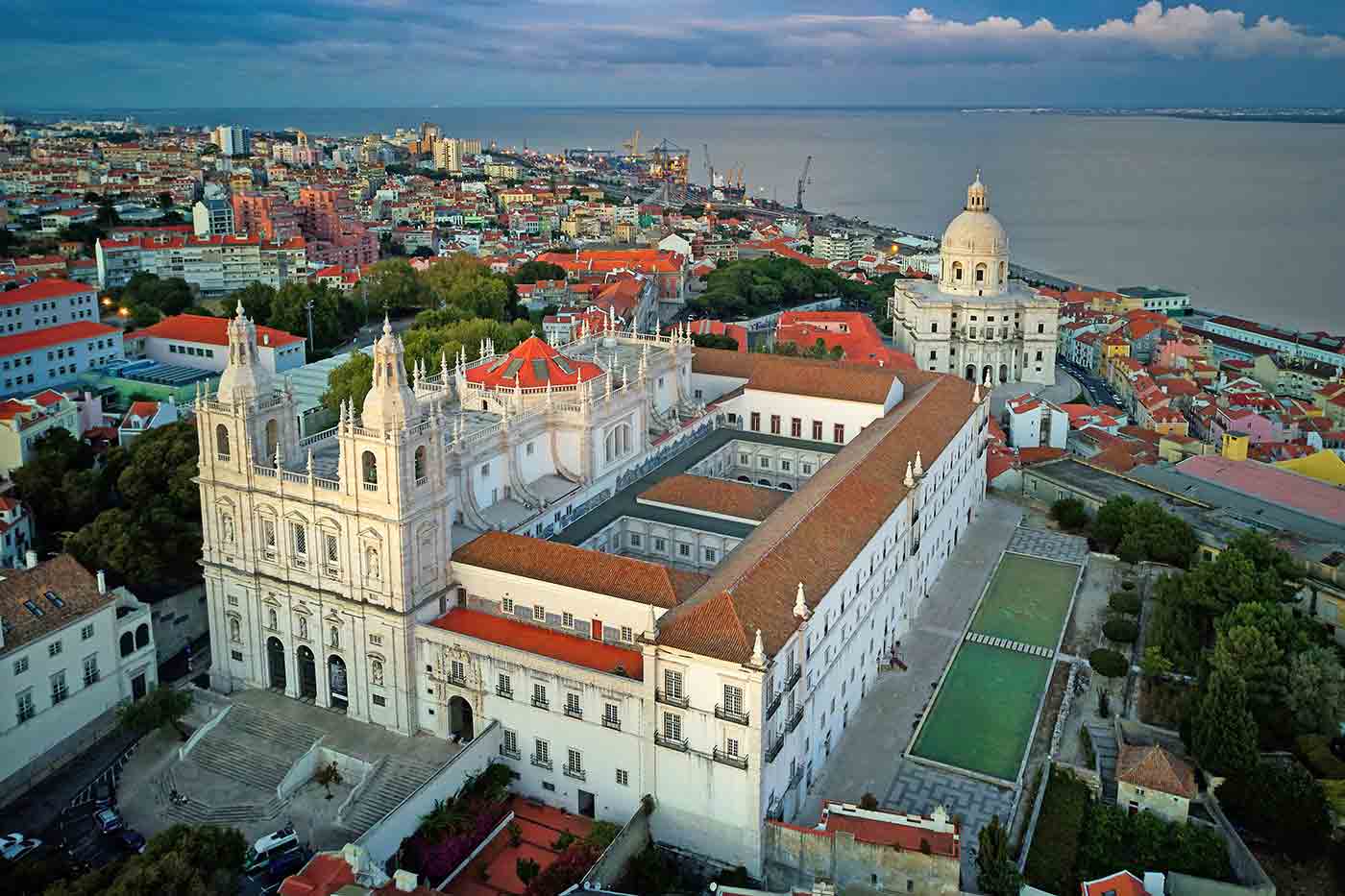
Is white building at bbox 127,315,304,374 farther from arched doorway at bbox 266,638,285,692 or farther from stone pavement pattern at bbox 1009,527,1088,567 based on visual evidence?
stone pavement pattern at bbox 1009,527,1088,567

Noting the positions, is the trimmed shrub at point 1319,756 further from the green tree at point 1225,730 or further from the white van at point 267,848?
the white van at point 267,848

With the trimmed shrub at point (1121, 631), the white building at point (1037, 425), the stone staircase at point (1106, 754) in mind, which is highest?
the white building at point (1037, 425)

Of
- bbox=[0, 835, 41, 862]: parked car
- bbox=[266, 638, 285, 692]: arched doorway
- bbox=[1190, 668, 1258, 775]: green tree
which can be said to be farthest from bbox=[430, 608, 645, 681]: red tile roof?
bbox=[1190, 668, 1258, 775]: green tree

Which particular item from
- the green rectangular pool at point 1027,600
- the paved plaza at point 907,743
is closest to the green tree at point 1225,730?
the paved plaza at point 907,743

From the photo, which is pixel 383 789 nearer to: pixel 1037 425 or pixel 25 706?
pixel 25 706

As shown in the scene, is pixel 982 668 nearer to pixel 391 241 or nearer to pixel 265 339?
pixel 265 339

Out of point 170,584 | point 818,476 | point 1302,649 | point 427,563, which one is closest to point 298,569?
point 427,563

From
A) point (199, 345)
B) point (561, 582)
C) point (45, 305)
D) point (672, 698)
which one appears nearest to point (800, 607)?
point (672, 698)
